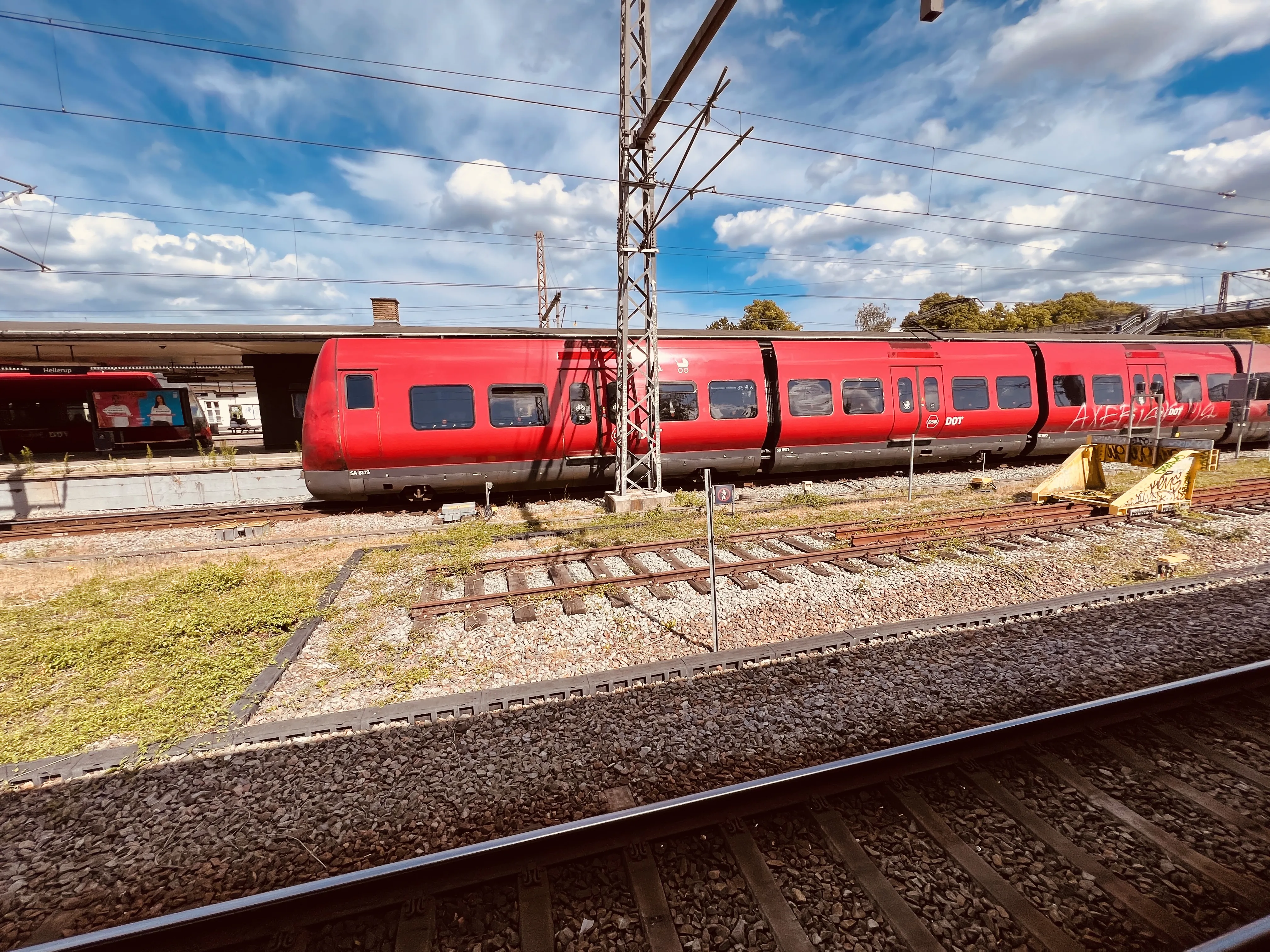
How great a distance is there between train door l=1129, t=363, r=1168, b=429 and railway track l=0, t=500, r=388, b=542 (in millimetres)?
20041

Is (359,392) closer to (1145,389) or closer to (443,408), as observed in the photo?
(443,408)

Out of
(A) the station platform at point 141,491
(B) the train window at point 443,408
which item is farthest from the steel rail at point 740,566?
(A) the station platform at point 141,491

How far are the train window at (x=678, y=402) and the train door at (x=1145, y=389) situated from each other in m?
13.0

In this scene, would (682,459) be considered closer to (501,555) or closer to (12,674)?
(501,555)

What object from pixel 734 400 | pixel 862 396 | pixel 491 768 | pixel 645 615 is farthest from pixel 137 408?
pixel 862 396

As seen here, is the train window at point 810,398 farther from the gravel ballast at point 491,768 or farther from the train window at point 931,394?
the gravel ballast at point 491,768

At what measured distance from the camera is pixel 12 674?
5051 millimetres

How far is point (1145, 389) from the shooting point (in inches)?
582

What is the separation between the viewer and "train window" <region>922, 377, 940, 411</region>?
13234mm

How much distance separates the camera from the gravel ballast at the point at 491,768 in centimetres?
283

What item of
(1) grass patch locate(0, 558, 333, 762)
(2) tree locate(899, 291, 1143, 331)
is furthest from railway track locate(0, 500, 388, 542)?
(2) tree locate(899, 291, 1143, 331)

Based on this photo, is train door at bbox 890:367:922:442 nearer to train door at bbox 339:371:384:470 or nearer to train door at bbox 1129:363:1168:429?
train door at bbox 1129:363:1168:429

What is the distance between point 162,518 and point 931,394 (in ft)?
58.8

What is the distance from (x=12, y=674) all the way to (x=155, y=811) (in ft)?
11.6
